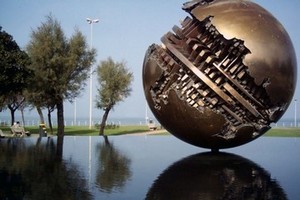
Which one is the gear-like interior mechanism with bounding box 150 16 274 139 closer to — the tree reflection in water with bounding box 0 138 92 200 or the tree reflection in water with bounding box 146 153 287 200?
the tree reflection in water with bounding box 146 153 287 200

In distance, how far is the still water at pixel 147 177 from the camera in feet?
21.0

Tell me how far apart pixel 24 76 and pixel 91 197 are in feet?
68.4

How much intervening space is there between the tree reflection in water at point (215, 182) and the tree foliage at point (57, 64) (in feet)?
63.2

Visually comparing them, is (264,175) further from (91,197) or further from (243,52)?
(91,197)

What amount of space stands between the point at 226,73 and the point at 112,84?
1051 inches

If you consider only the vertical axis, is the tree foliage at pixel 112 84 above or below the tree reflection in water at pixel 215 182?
above

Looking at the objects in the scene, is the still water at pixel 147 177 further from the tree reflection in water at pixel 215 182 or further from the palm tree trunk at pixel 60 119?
the palm tree trunk at pixel 60 119

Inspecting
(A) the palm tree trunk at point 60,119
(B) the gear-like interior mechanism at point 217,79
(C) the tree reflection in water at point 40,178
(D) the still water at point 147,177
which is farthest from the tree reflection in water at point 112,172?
(A) the palm tree trunk at point 60,119

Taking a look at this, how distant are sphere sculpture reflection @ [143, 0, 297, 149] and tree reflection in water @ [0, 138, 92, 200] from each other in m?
3.24

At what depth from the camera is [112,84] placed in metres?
35.5

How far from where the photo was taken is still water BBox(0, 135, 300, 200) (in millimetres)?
6410

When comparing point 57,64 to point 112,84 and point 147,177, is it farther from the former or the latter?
point 147,177

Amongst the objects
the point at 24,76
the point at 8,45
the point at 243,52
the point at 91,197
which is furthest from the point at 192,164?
the point at 8,45

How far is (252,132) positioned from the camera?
32.3ft
